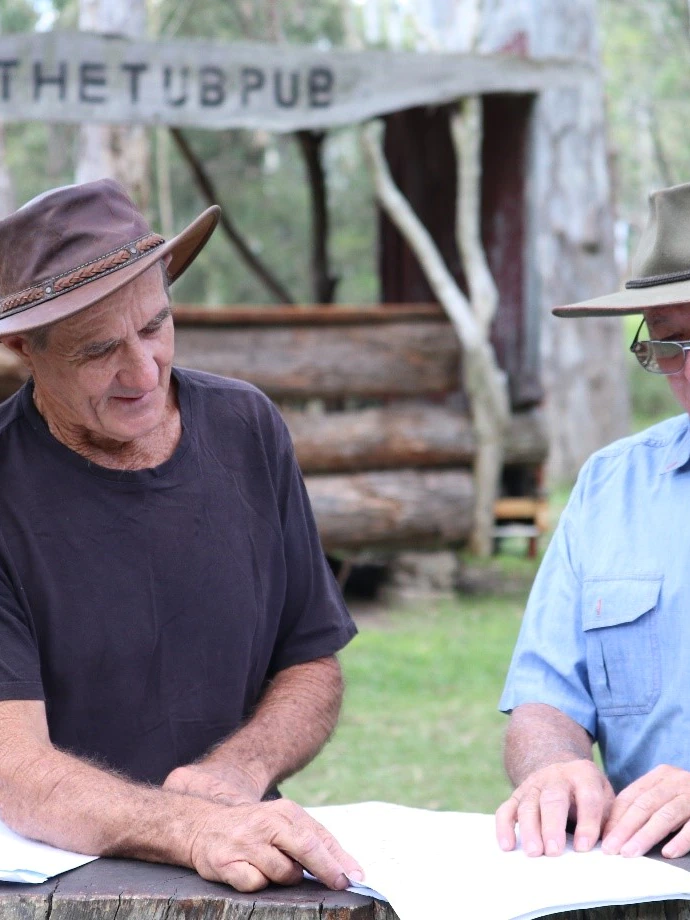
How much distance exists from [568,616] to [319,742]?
597 millimetres

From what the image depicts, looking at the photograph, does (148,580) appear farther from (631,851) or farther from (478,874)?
(631,851)

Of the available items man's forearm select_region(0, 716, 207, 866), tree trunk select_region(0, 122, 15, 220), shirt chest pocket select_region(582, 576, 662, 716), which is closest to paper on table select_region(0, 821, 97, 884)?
man's forearm select_region(0, 716, 207, 866)

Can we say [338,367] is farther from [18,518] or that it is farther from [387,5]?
[387,5]

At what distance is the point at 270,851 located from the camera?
6.27 ft

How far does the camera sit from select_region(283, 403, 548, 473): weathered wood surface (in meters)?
8.38

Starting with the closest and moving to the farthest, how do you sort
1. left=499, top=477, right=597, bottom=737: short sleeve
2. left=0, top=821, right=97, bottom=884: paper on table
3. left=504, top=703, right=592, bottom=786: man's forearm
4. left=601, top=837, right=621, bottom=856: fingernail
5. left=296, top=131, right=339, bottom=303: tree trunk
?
left=0, top=821, right=97, bottom=884: paper on table, left=601, top=837, right=621, bottom=856: fingernail, left=504, top=703, right=592, bottom=786: man's forearm, left=499, top=477, right=597, bottom=737: short sleeve, left=296, top=131, right=339, bottom=303: tree trunk

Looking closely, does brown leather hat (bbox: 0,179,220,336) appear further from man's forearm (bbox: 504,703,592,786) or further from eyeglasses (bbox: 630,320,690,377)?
man's forearm (bbox: 504,703,592,786)

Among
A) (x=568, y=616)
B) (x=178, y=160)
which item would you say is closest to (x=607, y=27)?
(x=178, y=160)

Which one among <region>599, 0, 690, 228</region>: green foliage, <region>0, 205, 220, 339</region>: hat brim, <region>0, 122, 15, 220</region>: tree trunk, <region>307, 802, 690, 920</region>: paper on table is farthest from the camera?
<region>599, 0, 690, 228</region>: green foliage

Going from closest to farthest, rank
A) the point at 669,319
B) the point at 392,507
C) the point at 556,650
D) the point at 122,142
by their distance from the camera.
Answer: the point at 669,319
the point at 556,650
the point at 392,507
the point at 122,142

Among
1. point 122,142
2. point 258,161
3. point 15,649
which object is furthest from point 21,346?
point 258,161

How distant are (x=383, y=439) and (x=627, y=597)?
19.3 feet

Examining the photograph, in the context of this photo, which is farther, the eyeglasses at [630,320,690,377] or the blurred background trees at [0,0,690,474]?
the blurred background trees at [0,0,690,474]

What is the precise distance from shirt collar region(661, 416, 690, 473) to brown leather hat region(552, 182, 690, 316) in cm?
30
